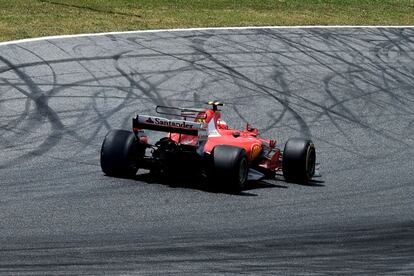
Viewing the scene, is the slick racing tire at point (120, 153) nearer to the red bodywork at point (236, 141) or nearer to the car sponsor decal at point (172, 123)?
the car sponsor decal at point (172, 123)

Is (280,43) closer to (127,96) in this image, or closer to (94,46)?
(94,46)

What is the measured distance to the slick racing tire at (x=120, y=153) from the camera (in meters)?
13.1

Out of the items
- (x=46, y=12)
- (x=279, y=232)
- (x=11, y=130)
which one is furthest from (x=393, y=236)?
(x=46, y=12)

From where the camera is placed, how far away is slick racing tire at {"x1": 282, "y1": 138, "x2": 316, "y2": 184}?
1348 cm

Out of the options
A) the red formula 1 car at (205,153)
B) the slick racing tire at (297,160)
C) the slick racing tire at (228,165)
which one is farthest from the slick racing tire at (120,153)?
the slick racing tire at (297,160)

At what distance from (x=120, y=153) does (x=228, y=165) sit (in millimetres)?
1447

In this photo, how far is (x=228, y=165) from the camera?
12.6m

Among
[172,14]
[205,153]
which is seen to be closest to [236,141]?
[205,153]

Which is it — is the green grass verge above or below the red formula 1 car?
below

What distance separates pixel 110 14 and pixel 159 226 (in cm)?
1468

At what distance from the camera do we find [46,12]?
24.4m

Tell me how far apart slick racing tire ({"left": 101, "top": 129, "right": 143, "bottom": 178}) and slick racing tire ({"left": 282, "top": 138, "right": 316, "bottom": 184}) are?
1.92 meters

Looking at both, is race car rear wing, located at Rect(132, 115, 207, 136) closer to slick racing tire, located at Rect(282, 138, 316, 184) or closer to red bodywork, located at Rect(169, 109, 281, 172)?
red bodywork, located at Rect(169, 109, 281, 172)

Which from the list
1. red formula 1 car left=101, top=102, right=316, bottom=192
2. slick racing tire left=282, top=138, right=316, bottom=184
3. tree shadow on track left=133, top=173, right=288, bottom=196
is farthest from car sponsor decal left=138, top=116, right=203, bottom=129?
slick racing tire left=282, top=138, right=316, bottom=184
